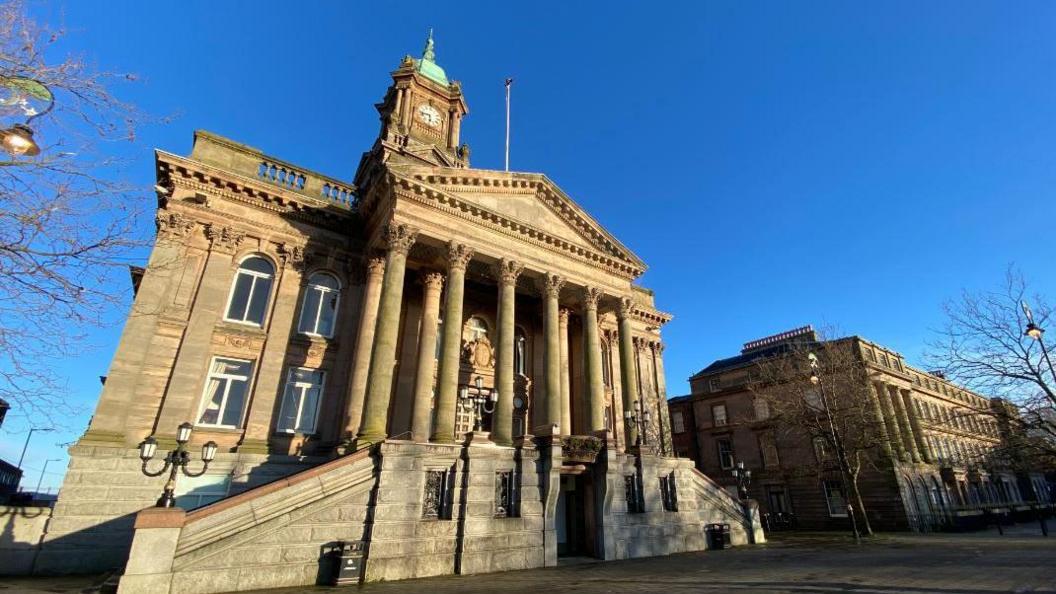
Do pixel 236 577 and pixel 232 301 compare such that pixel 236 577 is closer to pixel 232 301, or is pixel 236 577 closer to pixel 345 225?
pixel 232 301

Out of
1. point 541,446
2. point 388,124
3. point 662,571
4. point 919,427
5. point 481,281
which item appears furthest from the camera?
point 919,427

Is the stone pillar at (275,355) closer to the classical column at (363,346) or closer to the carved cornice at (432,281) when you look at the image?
the classical column at (363,346)

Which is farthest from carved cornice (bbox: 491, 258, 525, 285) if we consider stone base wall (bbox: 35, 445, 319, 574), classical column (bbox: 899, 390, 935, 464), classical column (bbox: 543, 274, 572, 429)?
classical column (bbox: 899, 390, 935, 464)

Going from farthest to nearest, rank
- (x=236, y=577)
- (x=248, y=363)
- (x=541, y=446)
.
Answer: (x=248, y=363) → (x=541, y=446) → (x=236, y=577)

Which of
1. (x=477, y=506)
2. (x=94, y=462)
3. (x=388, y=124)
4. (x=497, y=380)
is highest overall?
(x=388, y=124)

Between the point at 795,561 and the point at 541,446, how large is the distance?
8589 mm

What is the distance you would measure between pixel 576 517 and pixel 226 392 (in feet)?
45.2

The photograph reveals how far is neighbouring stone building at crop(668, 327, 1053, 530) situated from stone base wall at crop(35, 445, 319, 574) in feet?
115

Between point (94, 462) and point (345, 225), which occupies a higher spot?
point (345, 225)

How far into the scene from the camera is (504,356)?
60.2 feet

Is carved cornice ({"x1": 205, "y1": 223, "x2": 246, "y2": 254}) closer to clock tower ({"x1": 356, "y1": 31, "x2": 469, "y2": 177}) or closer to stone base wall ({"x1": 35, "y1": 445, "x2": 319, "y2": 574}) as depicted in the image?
stone base wall ({"x1": 35, "y1": 445, "x2": 319, "y2": 574})

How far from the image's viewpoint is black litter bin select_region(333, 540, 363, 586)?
11.3 m

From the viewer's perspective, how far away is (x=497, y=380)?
59.0 ft

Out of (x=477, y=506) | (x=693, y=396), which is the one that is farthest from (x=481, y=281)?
(x=693, y=396)
